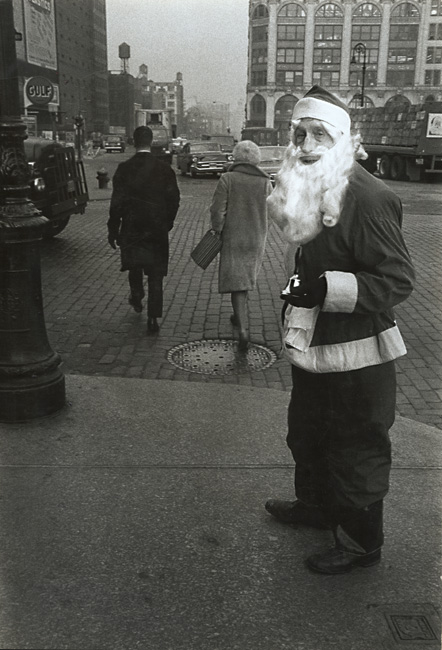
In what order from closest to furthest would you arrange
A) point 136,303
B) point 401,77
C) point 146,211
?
point 146,211
point 136,303
point 401,77

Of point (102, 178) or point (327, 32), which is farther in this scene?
point (102, 178)

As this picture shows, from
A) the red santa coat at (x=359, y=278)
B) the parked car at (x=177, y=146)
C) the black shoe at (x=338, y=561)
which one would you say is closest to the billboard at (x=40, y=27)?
the red santa coat at (x=359, y=278)

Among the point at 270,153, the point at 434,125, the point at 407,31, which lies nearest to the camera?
the point at 407,31

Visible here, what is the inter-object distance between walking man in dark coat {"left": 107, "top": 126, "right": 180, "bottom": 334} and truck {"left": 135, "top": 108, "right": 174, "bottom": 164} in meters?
0.30

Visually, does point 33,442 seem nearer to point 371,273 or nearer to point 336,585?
point 336,585

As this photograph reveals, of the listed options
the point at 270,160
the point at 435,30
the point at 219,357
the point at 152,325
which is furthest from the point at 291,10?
the point at 219,357

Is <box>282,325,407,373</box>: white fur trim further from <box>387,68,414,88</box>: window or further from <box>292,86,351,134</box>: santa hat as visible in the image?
<box>387,68,414,88</box>: window

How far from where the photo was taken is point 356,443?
2.74 metres

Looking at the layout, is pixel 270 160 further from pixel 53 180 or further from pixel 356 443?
pixel 356 443

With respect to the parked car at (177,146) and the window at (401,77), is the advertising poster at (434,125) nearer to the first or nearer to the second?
the window at (401,77)

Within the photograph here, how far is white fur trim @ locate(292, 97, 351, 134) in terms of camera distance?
102 inches

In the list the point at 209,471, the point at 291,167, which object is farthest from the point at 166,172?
the point at 291,167

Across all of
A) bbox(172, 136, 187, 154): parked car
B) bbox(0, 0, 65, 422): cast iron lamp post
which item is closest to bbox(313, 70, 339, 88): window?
bbox(0, 0, 65, 422): cast iron lamp post

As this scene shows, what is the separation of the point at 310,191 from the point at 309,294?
0.38 metres
